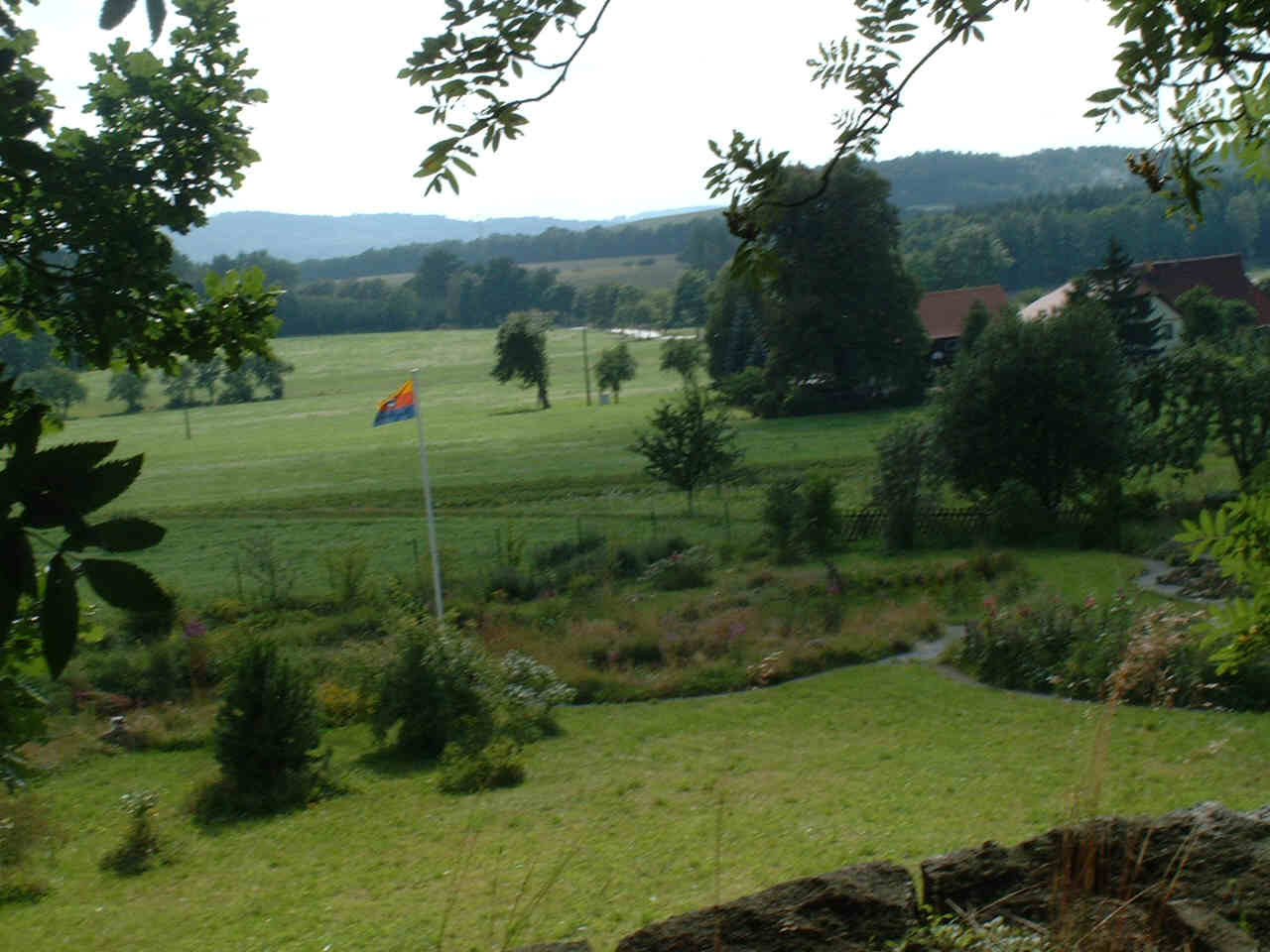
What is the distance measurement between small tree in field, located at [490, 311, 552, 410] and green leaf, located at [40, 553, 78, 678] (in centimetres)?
6566

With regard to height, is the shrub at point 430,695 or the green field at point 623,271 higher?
the green field at point 623,271

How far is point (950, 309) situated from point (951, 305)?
1.24 feet

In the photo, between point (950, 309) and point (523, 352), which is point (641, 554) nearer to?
point (950, 309)

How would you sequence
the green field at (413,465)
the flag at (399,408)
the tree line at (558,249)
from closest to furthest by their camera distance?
A: the flag at (399,408), the green field at (413,465), the tree line at (558,249)

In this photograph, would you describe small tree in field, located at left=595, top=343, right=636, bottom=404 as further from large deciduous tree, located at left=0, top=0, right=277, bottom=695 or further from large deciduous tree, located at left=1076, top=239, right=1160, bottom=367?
large deciduous tree, located at left=0, top=0, right=277, bottom=695

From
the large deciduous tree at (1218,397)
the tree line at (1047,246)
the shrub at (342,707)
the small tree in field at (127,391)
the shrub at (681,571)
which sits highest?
the tree line at (1047,246)

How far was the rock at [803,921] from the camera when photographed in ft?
9.12

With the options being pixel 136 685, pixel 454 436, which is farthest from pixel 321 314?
pixel 136 685

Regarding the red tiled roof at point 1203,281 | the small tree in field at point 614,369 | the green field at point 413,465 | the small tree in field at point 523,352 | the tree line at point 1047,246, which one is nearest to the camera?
the green field at point 413,465

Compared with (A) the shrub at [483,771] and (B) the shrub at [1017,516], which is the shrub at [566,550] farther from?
(A) the shrub at [483,771]

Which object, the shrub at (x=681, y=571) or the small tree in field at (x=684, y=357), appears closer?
the shrub at (x=681, y=571)

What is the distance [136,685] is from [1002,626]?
13320 millimetres

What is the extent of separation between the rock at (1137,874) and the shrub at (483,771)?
31.9 feet

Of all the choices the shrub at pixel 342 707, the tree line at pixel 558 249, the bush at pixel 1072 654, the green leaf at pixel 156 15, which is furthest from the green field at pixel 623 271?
the green leaf at pixel 156 15
